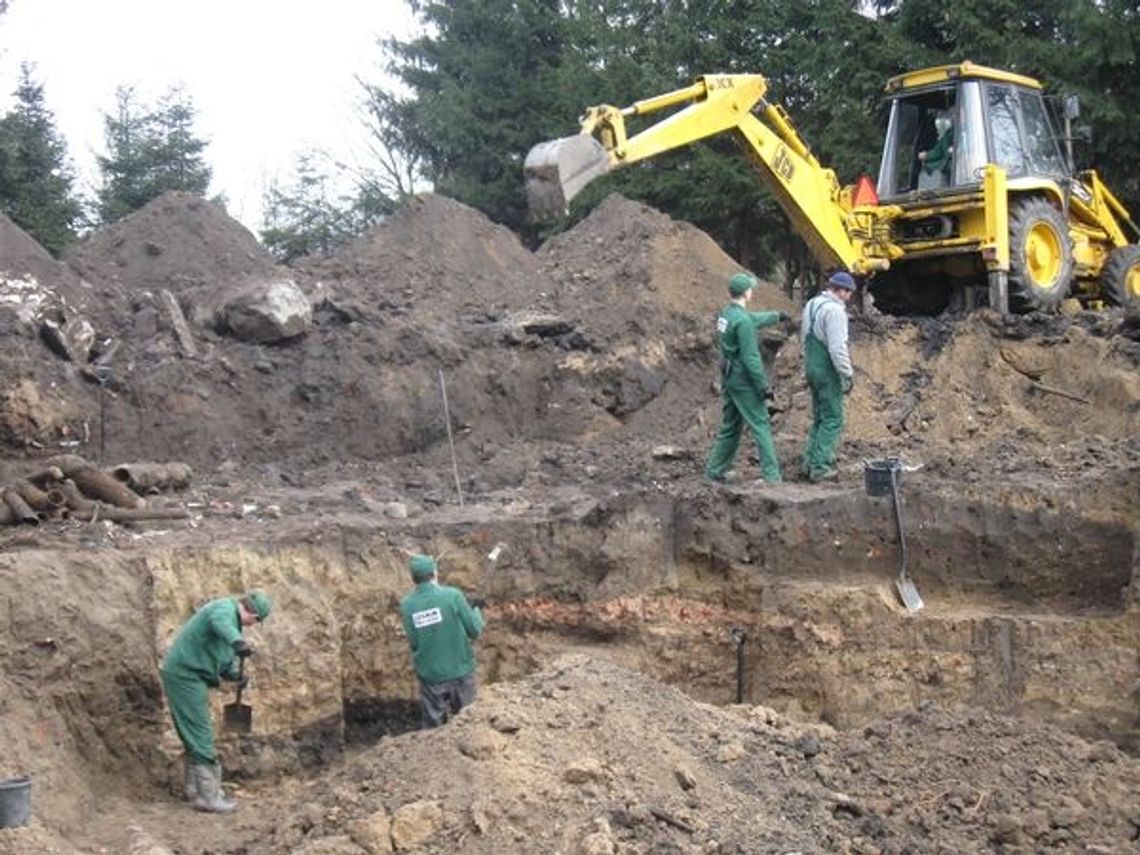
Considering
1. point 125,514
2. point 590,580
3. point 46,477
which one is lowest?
point 590,580

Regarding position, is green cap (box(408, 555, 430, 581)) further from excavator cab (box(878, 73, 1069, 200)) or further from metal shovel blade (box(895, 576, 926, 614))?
excavator cab (box(878, 73, 1069, 200))

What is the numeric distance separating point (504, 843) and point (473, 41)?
24.2 m

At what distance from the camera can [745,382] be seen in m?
Result: 10.6

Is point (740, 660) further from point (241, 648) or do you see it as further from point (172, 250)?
point (172, 250)

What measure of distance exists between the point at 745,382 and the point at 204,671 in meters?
4.57

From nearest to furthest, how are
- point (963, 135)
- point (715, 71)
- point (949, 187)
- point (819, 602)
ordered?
point (819, 602), point (963, 135), point (949, 187), point (715, 71)

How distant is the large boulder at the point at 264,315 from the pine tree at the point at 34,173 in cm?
852

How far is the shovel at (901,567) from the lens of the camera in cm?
977

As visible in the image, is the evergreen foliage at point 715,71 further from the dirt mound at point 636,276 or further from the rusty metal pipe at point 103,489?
the rusty metal pipe at point 103,489

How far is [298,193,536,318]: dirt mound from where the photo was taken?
15820mm

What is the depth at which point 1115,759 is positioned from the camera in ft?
24.4

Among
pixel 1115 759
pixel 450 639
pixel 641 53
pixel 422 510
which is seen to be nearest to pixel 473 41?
pixel 641 53

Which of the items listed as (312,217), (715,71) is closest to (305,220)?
(312,217)

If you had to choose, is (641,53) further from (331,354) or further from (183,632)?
(183,632)
